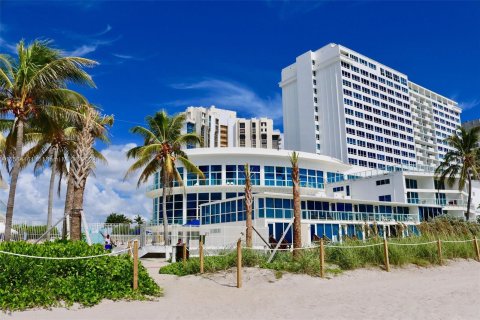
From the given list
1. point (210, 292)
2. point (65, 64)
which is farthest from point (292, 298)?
point (65, 64)

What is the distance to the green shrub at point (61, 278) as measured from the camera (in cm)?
981

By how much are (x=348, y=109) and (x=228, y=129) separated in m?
39.5

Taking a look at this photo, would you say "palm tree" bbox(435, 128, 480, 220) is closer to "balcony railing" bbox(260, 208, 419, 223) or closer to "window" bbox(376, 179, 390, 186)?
"window" bbox(376, 179, 390, 186)

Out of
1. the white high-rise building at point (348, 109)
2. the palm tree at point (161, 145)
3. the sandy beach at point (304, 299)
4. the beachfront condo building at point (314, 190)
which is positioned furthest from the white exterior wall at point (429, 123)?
the sandy beach at point (304, 299)

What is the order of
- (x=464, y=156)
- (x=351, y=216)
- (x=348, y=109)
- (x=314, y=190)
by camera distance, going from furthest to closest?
(x=348, y=109), (x=314, y=190), (x=464, y=156), (x=351, y=216)

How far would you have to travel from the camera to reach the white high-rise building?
80438 millimetres

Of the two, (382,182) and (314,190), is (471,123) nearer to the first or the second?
(382,182)

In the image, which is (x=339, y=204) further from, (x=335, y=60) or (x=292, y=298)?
(x=335, y=60)

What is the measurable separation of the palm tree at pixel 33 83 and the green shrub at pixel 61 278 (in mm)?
5942

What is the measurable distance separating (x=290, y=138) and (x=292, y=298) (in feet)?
255

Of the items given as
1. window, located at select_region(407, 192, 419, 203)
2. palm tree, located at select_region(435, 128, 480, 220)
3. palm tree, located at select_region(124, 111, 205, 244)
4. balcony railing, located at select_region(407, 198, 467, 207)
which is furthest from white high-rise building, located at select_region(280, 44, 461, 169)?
palm tree, located at select_region(124, 111, 205, 244)

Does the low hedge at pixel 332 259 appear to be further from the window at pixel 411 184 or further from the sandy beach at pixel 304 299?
the window at pixel 411 184

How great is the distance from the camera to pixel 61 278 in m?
10.4

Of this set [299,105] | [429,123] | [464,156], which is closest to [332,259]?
[464,156]
